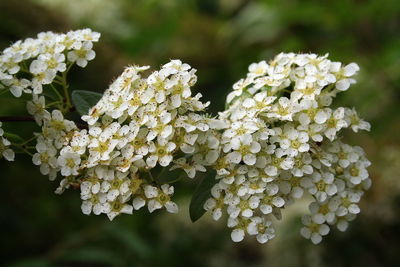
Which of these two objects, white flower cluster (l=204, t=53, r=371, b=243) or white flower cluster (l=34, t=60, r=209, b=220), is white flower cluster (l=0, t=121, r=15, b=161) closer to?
white flower cluster (l=34, t=60, r=209, b=220)

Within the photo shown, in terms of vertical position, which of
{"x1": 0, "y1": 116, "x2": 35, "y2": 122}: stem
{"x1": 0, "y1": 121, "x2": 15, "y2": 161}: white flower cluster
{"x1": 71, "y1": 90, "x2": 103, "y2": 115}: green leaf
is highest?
{"x1": 71, "y1": 90, "x2": 103, "y2": 115}: green leaf

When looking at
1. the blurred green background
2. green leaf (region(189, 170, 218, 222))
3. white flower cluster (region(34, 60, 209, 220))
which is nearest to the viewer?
white flower cluster (region(34, 60, 209, 220))

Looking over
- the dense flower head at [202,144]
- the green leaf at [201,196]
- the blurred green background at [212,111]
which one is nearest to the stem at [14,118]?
the dense flower head at [202,144]

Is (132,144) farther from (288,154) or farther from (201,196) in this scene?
(288,154)

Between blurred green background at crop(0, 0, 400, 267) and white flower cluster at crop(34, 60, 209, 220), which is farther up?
blurred green background at crop(0, 0, 400, 267)

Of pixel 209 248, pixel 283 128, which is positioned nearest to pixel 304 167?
pixel 283 128

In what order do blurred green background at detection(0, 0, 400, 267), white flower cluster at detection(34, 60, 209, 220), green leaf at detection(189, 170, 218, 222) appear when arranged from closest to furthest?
white flower cluster at detection(34, 60, 209, 220) < green leaf at detection(189, 170, 218, 222) < blurred green background at detection(0, 0, 400, 267)

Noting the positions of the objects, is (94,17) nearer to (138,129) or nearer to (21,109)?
(21,109)

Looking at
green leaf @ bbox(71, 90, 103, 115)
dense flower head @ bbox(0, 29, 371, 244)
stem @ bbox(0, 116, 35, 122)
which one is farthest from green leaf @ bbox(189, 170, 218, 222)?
stem @ bbox(0, 116, 35, 122)
